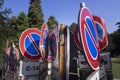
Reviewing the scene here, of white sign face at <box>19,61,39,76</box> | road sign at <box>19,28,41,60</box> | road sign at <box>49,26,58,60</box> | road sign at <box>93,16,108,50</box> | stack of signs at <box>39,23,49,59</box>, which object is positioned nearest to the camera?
road sign at <box>93,16,108,50</box>

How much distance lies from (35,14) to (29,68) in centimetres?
4416

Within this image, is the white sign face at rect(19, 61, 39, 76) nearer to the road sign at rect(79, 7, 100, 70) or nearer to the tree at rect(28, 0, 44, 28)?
the road sign at rect(79, 7, 100, 70)

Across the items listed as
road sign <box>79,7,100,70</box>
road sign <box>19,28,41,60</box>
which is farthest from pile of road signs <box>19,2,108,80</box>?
road sign <box>19,28,41,60</box>

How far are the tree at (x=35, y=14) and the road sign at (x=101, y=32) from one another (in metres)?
42.9

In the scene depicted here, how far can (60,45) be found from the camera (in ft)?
20.0

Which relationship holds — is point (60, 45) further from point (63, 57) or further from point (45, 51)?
point (45, 51)

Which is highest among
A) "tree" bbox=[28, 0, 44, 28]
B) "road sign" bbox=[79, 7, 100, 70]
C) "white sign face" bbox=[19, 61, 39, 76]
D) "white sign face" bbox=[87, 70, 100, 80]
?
"tree" bbox=[28, 0, 44, 28]

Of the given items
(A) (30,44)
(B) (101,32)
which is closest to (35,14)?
(A) (30,44)

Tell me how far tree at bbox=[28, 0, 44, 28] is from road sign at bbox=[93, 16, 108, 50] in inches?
1688

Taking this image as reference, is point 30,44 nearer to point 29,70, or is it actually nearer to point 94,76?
point 29,70

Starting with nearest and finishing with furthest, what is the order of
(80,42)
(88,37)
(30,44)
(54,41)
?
(80,42), (88,37), (54,41), (30,44)

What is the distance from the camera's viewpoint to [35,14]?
53062mm

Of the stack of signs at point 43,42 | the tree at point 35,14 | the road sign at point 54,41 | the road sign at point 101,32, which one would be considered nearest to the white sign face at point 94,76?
the road sign at point 101,32

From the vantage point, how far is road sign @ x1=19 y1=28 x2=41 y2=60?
32.9 feet
